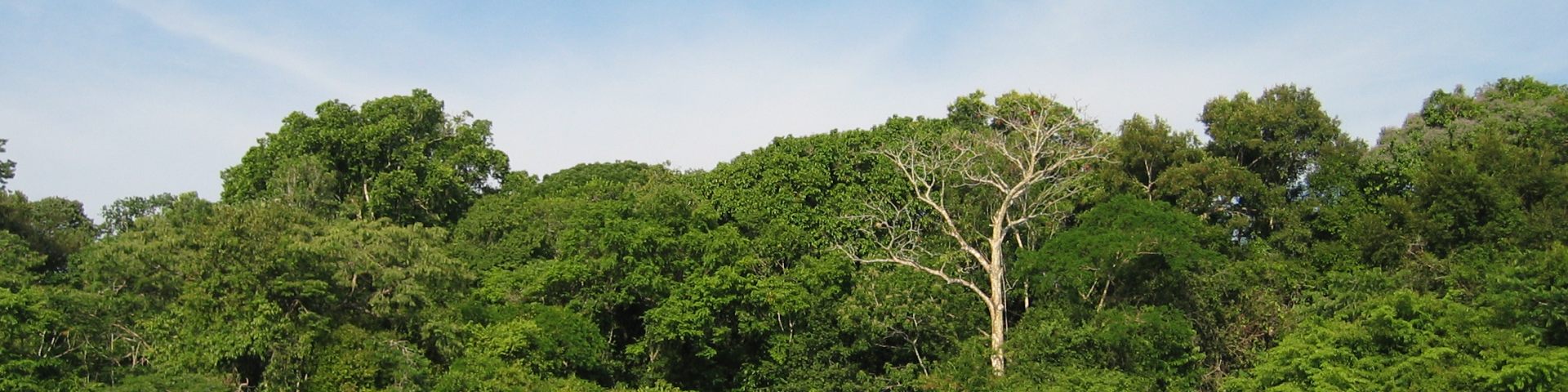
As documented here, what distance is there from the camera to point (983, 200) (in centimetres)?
2548

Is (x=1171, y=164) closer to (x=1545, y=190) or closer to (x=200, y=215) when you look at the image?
(x=1545, y=190)

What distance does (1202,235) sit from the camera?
23562 mm

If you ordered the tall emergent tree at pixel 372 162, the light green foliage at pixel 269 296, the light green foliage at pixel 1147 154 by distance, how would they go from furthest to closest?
the tall emergent tree at pixel 372 162, the light green foliage at pixel 1147 154, the light green foliage at pixel 269 296

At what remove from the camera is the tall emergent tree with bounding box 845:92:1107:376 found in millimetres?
22938

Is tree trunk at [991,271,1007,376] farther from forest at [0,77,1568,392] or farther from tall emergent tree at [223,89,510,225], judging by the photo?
tall emergent tree at [223,89,510,225]

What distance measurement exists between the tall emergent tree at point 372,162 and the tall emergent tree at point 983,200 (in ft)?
38.2

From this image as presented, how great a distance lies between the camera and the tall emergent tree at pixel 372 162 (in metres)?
29.1

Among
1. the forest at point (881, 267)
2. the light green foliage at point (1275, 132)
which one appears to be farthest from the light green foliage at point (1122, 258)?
the light green foliage at point (1275, 132)

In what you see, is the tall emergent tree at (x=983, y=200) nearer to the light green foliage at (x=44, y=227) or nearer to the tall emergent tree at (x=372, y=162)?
the tall emergent tree at (x=372, y=162)

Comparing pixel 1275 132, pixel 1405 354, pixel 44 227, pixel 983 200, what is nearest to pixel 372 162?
pixel 44 227

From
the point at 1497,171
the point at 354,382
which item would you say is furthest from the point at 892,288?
the point at 1497,171

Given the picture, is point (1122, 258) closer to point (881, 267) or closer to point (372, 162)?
point (881, 267)

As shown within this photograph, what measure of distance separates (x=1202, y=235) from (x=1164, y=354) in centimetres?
295

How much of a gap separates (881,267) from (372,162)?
44.7 feet
